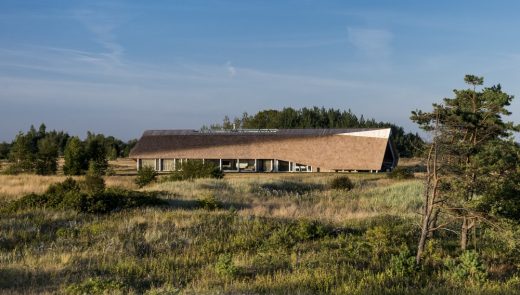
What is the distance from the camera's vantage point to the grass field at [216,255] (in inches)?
310

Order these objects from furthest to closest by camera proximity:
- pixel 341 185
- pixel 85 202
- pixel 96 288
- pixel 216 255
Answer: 1. pixel 341 185
2. pixel 85 202
3. pixel 216 255
4. pixel 96 288

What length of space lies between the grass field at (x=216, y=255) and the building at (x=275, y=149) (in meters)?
35.2

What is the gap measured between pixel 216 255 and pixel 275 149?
44.1 m

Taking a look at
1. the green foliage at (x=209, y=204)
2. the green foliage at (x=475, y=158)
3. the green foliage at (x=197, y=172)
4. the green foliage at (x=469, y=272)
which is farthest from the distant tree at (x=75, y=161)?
the green foliage at (x=469, y=272)

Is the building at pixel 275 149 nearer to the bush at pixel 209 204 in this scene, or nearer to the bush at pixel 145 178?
the bush at pixel 145 178

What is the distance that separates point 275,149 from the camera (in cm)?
A: 5462

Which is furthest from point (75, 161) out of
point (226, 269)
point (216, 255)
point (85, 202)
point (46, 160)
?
point (226, 269)

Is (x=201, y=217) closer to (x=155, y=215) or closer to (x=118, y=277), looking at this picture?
(x=155, y=215)

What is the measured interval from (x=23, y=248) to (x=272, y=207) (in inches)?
416

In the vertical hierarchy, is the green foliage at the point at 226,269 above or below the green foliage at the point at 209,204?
below

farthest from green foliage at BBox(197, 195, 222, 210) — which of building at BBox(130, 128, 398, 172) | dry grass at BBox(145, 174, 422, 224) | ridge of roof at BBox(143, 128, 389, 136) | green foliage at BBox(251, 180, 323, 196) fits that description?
ridge of roof at BBox(143, 128, 389, 136)

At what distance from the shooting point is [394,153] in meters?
58.8

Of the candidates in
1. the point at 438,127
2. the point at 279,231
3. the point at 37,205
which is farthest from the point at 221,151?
the point at 438,127

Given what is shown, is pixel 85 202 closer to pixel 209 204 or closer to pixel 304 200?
pixel 209 204
